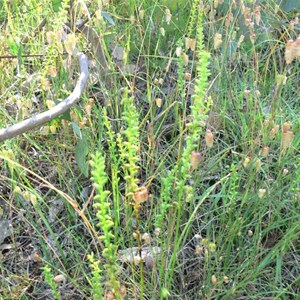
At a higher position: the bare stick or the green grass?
the bare stick

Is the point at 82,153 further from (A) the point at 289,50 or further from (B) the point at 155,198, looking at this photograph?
(A) the point at 289,50

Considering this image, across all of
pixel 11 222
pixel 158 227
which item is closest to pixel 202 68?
pixel 158 227

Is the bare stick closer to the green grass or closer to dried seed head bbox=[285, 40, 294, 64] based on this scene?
the green grass

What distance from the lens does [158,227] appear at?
3.21 feet

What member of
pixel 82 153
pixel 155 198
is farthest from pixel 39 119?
pixel 155 198

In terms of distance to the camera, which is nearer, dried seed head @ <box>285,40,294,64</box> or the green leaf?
dried seed head @ <box>285,40,294,64</box>

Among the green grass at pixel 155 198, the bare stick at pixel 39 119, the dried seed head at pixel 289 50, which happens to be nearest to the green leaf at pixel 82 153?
the green grass at pixel 155 198

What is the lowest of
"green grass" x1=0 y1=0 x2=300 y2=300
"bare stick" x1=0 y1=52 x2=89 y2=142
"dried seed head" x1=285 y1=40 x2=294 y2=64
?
"green grass" x1=0 y1=0 x2=300 y2=300

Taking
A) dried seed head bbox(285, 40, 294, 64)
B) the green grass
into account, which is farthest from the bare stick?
dried seed head bbox(285, 40, 294, 64)

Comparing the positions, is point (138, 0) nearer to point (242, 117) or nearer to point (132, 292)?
point (242, 117)

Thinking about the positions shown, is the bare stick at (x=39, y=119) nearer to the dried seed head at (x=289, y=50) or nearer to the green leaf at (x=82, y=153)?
the green leaf at (x=82, y=153)

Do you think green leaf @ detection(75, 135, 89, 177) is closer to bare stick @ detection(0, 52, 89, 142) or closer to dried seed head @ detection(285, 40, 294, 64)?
bare stick @ detection(0, 52, 89, 142)

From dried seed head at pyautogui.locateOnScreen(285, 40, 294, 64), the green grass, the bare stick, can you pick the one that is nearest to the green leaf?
the green grass

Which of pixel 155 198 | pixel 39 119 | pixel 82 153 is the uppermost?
pixel 39 119
